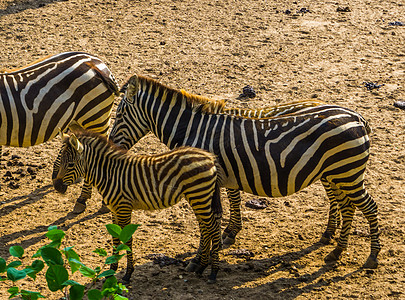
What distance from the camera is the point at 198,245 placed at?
862 centimetres

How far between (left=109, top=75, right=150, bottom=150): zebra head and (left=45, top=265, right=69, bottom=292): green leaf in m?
4.98

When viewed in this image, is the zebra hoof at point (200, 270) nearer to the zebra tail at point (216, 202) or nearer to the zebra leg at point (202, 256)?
the zebra leg at point (202, 256)

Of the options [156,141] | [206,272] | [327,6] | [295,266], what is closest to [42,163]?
[156,141]

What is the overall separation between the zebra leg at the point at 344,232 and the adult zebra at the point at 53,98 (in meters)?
4.10

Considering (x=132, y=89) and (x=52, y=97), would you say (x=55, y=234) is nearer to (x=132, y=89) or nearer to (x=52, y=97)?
(x=132, y=89)

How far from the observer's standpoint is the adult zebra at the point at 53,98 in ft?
30.2

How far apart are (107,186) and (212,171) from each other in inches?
58.3

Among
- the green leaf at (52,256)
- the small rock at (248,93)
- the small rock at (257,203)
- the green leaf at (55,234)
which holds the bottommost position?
the small rock at (257,203)

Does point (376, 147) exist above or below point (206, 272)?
above

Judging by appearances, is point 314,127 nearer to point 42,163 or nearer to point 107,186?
point 107,186

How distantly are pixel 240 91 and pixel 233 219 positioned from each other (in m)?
4.92

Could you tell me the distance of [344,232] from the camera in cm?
825

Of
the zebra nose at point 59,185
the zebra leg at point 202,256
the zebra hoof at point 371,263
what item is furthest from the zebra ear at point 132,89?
the zebra hoof at point 371,263

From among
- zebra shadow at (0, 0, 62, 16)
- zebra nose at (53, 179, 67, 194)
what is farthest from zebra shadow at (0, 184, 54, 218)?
zebra shadow at (0, 0, 62, 16)
